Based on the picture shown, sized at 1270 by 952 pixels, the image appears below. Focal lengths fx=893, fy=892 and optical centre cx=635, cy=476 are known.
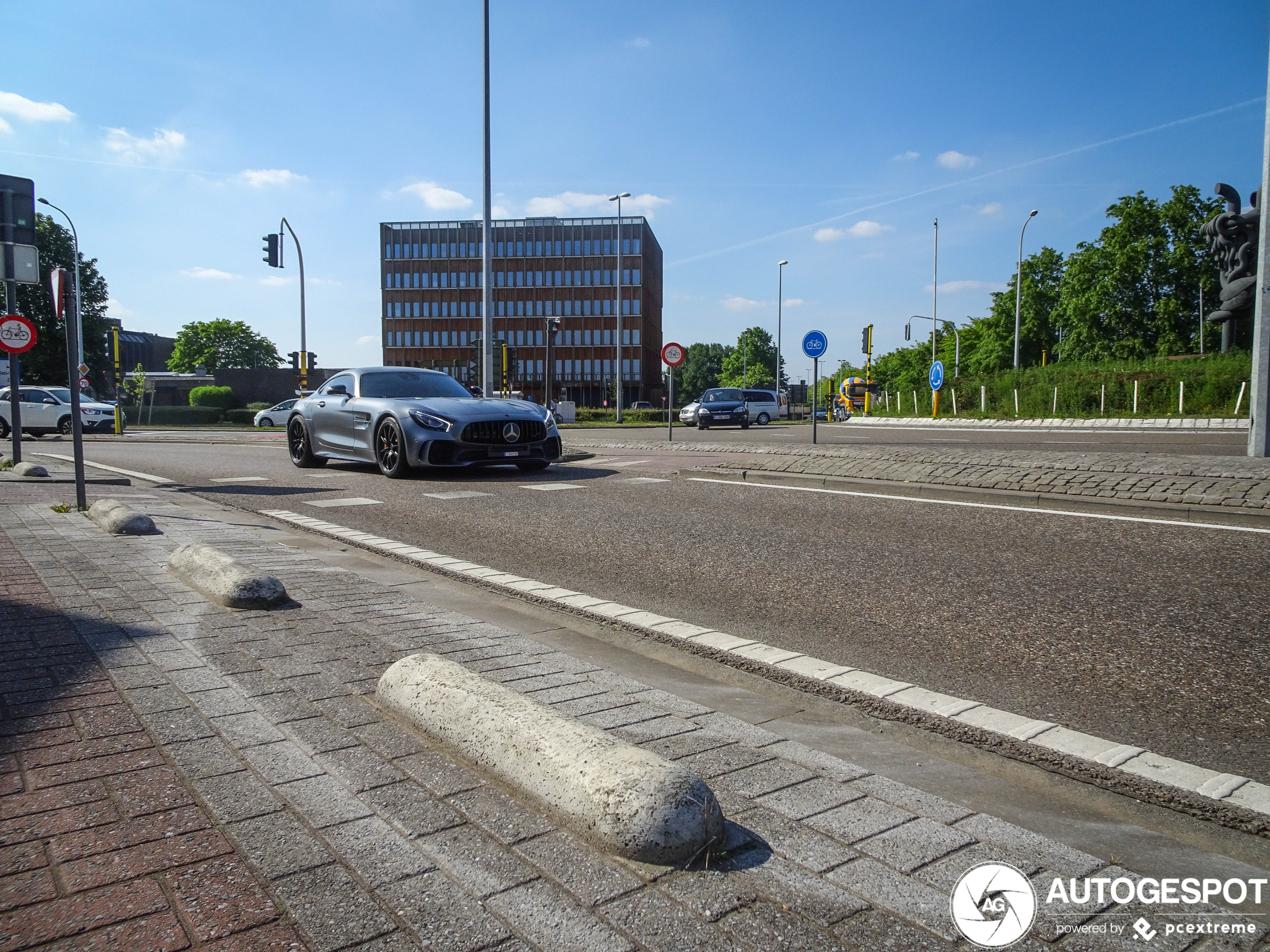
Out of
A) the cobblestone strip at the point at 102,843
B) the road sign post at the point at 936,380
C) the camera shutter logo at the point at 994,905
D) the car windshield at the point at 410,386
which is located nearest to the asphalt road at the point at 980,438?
the road sign post at the point at 936,380

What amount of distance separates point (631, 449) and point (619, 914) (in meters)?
17.5

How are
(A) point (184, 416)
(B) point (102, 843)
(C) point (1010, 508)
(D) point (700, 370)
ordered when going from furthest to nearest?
(D) point (700, 370)
(A) point (184, 416)
(C) point (1010, 508)
(B) point (102, 843)

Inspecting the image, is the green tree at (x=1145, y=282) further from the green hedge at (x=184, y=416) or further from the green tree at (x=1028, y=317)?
the green hedge at (x=184, y=416)

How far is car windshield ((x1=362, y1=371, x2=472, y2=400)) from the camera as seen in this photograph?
12570mm

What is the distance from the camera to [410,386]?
1272cm

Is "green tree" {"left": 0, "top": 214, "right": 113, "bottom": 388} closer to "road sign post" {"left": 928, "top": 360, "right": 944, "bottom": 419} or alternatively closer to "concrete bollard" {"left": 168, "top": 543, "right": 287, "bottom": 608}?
"road sign post" {"left": 928, "top": 360, "right": 944, "bottom": 419}

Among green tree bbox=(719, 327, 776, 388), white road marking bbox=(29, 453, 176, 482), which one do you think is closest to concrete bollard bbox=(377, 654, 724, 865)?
white road marking bbox=(29, 453, 176, 482)

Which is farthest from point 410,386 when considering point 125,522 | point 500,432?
point 125,522

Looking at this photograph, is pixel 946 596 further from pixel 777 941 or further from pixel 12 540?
pixel 12 540

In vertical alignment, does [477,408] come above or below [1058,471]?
above

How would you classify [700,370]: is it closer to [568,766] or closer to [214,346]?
[214,346]

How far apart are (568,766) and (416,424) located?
385 inches

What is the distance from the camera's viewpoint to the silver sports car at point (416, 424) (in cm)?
1150

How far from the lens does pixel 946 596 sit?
4.88m
